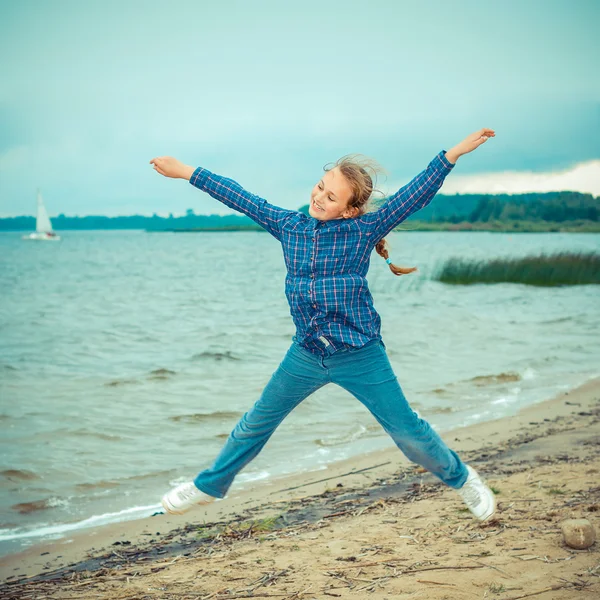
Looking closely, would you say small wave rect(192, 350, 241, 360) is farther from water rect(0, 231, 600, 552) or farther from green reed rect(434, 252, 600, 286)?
green reed rect(434, 252, 600, 286)

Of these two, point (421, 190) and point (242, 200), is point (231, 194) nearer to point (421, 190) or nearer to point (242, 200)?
point (242, 200)

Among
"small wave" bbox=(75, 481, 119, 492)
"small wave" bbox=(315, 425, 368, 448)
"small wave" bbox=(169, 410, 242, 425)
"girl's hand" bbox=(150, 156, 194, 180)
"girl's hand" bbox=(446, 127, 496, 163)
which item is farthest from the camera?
"small wave" bbox=(169, 410, 242, 425)

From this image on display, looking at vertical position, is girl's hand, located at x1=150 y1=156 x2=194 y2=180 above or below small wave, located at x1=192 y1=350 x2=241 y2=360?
Result: above

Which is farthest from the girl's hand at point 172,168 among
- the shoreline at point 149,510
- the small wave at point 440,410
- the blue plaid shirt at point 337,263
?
the small wave at point 440,410

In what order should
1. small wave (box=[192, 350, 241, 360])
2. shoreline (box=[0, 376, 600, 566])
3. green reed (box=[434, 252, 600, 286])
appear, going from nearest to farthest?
shoreline (box=[0, 376, 600, 566]), small wave (box=[192, 350, 241, 360]), green reed (box=[434, 252, 600, 286])

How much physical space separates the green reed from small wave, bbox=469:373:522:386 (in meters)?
18.2

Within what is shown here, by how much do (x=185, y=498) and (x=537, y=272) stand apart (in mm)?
28683

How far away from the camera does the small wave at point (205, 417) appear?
31.8 ft

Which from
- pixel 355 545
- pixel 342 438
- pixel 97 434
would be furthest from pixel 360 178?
pixel 97 434

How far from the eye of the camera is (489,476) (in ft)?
19.8

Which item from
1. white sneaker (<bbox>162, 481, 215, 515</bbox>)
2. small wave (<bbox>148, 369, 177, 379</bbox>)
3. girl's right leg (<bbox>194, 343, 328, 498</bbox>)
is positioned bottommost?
small wave (<bbox>148, 369, 177, 379</bbox>)

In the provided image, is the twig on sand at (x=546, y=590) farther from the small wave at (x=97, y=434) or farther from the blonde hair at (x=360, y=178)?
the small wave at (x=97, y=434)

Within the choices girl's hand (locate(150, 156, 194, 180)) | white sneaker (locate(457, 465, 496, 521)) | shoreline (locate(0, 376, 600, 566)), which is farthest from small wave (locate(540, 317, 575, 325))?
girl's hand (locate(150, 156, 194, 180))

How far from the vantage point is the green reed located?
1181 inches
